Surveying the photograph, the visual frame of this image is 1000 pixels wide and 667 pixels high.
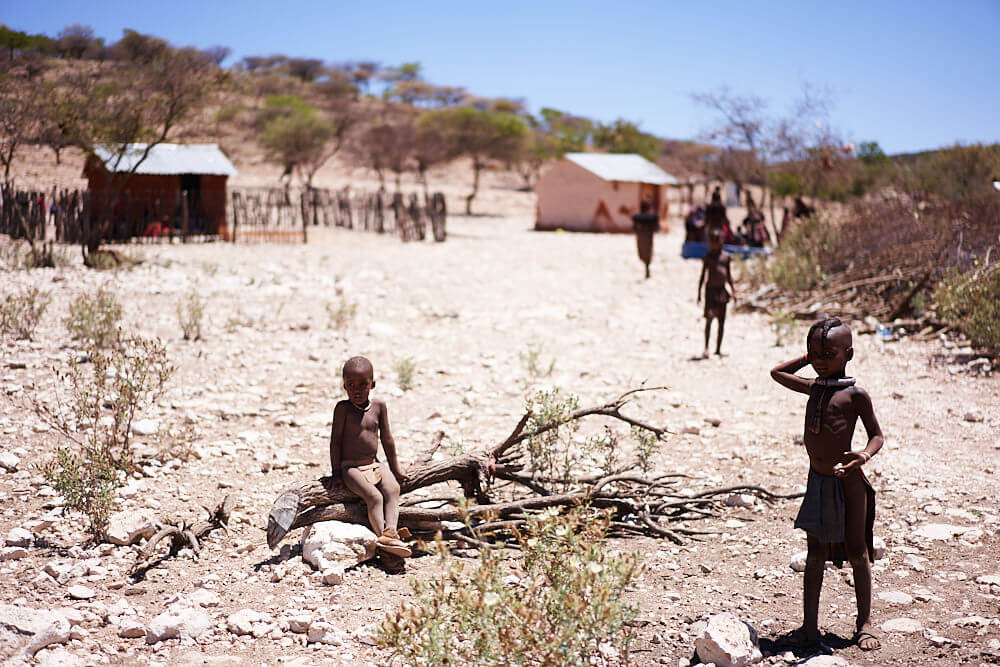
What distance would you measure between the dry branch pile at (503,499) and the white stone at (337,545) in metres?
0.07

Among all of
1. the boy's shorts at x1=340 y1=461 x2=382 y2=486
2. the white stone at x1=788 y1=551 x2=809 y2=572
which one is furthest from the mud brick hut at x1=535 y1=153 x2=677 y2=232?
the boy's shorts at x1=340 y1=461 x2=382 y2=486

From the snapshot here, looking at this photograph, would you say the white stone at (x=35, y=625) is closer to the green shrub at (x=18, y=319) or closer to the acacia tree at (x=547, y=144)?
the green shrub at (x=18, y=319)

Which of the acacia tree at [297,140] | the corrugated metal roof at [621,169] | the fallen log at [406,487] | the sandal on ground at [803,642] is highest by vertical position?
the acacia tree at [297,140]

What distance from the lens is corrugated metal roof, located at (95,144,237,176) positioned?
57.0ft

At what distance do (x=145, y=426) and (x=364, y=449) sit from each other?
227cm

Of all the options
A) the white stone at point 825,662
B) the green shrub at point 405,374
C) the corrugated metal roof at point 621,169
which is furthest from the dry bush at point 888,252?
the corrugated metal roof at point 621,169

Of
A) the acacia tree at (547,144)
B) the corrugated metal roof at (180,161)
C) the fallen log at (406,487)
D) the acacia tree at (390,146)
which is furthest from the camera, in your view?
the acacia tree at (547,144)

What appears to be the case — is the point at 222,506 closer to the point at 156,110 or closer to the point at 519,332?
the point at 519,332

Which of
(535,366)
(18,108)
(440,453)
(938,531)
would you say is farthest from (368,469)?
(18,108)

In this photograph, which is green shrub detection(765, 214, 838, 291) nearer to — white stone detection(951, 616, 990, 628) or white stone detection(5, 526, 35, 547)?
white stone detection(951, 616, 990, 628)

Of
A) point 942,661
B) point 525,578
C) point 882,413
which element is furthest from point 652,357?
point 942,661

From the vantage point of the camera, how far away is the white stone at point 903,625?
291 centimetres

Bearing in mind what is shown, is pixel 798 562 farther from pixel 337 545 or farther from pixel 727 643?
pixel 337 545

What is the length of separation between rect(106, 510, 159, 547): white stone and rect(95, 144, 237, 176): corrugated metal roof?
15.1 metres
